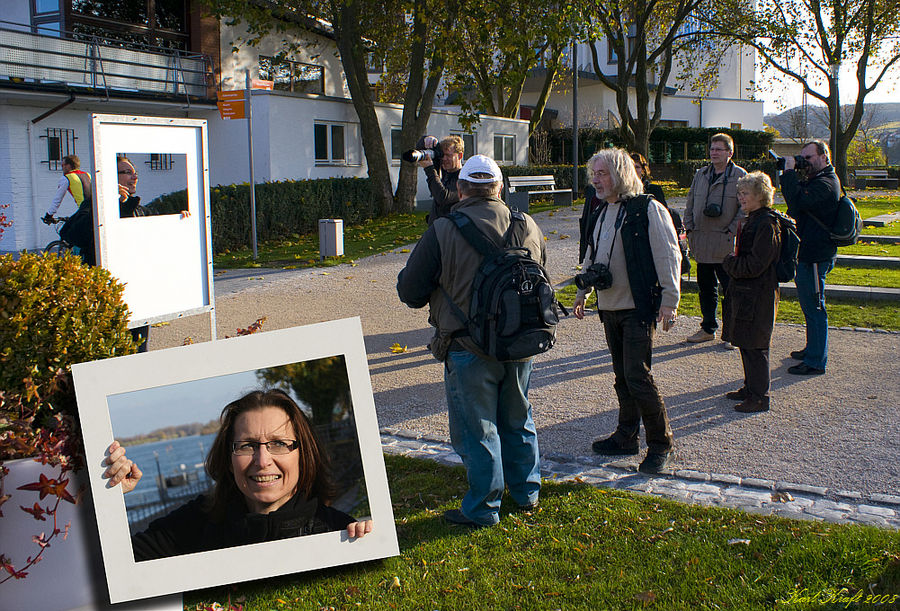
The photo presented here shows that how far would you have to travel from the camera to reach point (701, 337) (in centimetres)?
881

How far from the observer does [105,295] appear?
12.7 feet

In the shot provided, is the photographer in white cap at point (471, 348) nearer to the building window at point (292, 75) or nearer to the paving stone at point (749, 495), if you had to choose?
the paving stone at point (749, 495)

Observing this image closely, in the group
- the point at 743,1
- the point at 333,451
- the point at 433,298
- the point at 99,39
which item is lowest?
the point at 333,451

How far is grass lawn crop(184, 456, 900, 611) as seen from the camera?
11.9 feet

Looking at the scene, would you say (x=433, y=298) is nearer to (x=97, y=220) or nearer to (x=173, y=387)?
(x=173, y=387)

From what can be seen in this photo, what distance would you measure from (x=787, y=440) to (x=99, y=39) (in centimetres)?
2274

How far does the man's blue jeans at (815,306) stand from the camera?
7.43m

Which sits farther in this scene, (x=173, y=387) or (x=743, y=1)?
(x=743, y=1)

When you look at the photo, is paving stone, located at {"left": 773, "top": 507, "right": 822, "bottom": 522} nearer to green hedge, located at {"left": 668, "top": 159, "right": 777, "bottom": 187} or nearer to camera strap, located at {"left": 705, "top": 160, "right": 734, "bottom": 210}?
camera strap, located at {"left": 705, "top": 160, "right": 734, "bottom": 210}

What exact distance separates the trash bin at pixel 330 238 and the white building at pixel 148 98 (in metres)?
7.04

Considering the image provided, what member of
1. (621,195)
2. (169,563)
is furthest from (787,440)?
(169,563)

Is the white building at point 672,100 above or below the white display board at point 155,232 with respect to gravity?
above

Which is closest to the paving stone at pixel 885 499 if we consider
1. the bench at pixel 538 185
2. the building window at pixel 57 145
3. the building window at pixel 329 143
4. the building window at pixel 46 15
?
the building window at pixel 57 145

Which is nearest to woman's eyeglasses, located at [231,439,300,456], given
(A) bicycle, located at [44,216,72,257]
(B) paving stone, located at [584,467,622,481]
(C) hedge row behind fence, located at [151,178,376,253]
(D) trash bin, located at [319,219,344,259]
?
(A) bicycle, located at [44,216,72,257]
